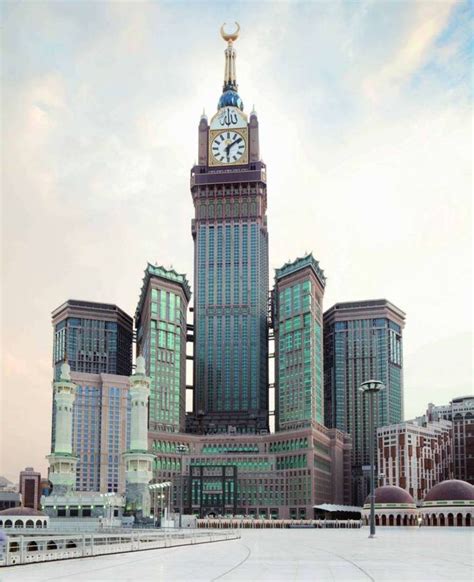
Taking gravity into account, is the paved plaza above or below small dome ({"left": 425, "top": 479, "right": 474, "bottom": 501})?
above

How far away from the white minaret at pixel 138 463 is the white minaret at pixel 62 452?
11.5 metres

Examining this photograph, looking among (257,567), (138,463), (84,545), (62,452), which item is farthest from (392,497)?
(257,567)

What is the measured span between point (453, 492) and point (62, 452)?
2534 inches

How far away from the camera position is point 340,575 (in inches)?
1233

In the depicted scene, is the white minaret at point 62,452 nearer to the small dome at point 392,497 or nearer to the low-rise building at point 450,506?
the small dome at point 392,497

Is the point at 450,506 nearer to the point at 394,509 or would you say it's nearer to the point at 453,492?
the point at 453,492

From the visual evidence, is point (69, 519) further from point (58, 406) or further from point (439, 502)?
point (439, 502)

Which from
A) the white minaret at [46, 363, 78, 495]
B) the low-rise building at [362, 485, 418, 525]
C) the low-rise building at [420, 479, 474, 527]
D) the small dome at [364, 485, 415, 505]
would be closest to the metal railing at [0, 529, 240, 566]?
the low-rise building at [420, 479, 474, 527]

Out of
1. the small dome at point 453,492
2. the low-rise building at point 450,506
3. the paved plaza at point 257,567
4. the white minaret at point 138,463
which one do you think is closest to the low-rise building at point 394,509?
the low-rise building at point 450,506

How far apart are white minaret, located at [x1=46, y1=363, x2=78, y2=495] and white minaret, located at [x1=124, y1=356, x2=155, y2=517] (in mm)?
11455

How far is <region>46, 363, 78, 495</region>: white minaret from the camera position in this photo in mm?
139750

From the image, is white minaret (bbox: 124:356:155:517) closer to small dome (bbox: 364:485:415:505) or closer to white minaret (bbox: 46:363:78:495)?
white minaret (bbox: 46:363:78:495)

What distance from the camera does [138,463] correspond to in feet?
442

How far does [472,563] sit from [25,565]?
20.1 meters
